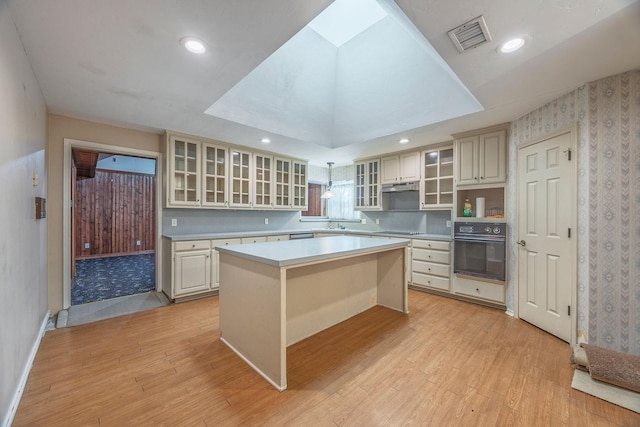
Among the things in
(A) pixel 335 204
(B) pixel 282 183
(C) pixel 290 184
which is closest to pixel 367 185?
(A) pixel 335 204

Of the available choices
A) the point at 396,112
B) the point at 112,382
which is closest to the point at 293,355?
the point at 112,382

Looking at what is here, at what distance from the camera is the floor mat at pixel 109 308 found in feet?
9.39

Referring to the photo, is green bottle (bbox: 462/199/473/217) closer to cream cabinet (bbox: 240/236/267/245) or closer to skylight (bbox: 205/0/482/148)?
skylight (bbox: 205/0/482/148)

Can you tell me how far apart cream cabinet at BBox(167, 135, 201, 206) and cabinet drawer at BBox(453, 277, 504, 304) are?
→ 3952 mm

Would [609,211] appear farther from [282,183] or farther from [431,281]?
[282,183]

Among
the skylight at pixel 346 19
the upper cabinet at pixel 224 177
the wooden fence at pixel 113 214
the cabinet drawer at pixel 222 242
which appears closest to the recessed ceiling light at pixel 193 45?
the skylight at pixel 346 19

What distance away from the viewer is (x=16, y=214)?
1691 millimetres

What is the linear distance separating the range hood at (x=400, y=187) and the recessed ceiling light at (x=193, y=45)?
11.7 feet

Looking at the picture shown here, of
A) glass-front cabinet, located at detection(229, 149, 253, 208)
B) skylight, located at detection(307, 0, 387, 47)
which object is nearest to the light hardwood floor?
glass-front cabinet, located at detection(229, 149, 253, 208)

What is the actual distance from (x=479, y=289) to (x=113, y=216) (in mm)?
8716

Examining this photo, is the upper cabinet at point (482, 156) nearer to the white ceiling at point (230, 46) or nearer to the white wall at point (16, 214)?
the white ceiling at point (230, 46)

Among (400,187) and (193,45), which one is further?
(400,187)

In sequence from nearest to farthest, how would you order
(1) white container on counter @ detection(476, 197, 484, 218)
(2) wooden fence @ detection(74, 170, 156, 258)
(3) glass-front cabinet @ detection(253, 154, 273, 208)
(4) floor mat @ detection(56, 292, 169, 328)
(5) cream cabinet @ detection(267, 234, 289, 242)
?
(4) floor mat @ detection(56, 292, 169, 328), (1) white container on counter @ detection(476, 197, 484, 218), (5) cream cabinet @ detection(267, 234, 289, 242), (3) glass-front cabinet @ detection(253, 154, 273, 208), (2) wooden fence @ detection(74, 170, 156, 258)

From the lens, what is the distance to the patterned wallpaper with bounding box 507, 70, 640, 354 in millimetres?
2045
